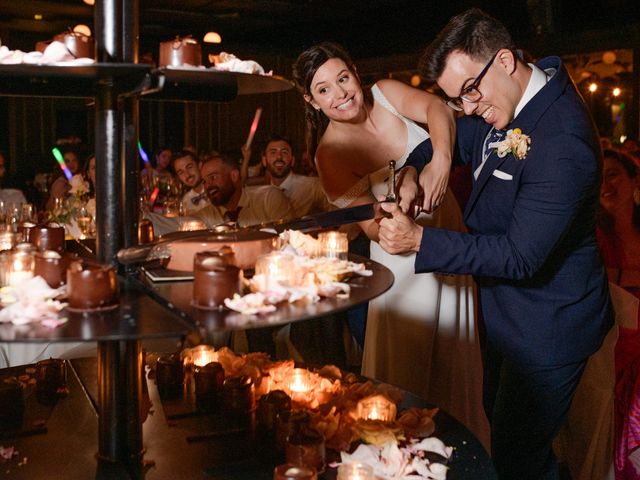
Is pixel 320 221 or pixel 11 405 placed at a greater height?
pixel 320 221

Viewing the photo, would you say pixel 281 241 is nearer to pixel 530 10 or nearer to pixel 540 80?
pixel 540 80

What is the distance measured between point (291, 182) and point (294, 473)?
13.5 ft

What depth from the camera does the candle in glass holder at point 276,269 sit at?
5.03 feet

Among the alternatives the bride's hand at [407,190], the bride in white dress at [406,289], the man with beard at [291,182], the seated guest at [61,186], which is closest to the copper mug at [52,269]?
the bride's hand at [407,190]

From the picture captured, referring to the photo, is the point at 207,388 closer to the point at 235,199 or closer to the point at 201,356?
the point at 201,356

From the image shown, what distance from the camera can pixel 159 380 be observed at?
7.13 feet

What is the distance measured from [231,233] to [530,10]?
6.50 meters

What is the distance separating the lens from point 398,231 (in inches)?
80.3

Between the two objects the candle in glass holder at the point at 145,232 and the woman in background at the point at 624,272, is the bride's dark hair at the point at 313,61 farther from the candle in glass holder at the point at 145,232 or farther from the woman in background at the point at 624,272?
the woman in background at the point at 624,272

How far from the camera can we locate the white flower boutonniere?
2.11 m

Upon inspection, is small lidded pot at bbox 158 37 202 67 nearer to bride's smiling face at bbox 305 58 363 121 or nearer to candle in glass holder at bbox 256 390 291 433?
candle in glass holder at bbox 256 390 291 433

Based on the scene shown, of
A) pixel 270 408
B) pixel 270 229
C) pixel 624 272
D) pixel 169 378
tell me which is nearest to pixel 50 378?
pixel 169 378

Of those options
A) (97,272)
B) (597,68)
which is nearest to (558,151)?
(97,272)

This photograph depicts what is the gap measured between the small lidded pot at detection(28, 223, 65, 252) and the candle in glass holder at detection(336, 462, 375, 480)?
3.22 ft
